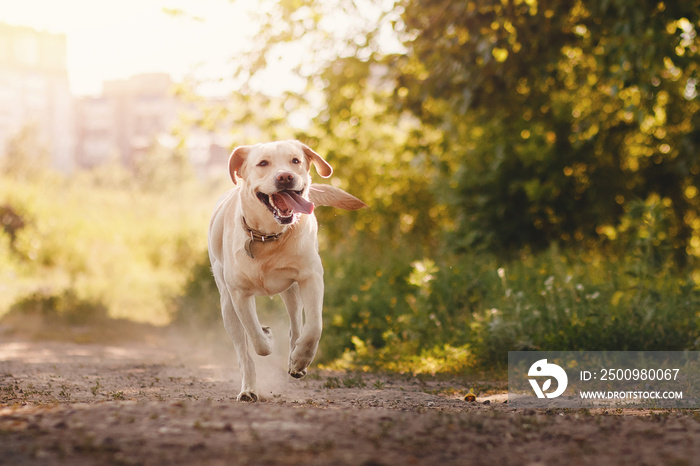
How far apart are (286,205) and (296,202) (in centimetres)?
7

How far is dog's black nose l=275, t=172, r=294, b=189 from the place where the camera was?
435 cm

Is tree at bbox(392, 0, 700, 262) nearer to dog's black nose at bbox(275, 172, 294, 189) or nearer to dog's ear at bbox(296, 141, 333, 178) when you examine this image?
dog's ear at bbox(296, 141, 333, 178)

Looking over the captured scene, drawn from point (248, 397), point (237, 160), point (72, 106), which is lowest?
point (248, 397)

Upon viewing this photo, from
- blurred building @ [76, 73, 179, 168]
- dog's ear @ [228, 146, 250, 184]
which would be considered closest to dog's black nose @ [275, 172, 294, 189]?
dog's ear @ [228, 146, 250, 184]

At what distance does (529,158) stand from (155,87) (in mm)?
66136

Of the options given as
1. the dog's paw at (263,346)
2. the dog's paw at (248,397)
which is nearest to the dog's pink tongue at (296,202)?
the dog's paw at (263,346)

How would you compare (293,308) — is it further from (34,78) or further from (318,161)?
(34,78)

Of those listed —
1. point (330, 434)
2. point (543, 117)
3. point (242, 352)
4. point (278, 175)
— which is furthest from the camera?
point (543, 117)

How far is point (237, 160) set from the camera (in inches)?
192

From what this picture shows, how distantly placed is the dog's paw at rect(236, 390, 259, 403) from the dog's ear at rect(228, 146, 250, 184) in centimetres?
152

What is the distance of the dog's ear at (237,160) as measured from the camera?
4.78m

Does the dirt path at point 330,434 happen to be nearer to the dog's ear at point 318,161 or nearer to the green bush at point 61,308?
the dog's ear at point 318,161

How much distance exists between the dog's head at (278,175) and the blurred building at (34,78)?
2674 inches

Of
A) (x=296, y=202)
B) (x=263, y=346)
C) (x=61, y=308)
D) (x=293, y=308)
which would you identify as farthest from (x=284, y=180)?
(x=61, y=308)
